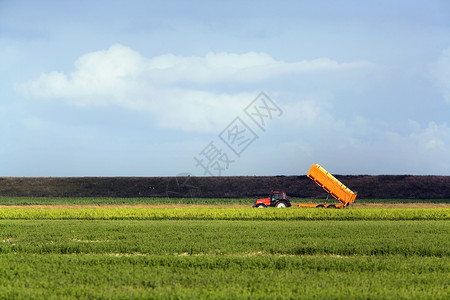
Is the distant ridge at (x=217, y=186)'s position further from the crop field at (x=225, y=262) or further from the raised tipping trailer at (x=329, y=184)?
the crop field at (x=225, y=262)

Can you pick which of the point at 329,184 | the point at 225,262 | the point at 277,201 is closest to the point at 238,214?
the point at 277,201

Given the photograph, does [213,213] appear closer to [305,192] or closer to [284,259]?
[284,259]

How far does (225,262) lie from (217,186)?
5511 cm

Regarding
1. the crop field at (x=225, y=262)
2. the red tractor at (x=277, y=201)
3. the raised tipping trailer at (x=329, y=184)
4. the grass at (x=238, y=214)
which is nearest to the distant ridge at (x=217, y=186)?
the raised tipping trailer at (x=329, y=184)

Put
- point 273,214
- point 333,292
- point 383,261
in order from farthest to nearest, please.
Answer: point 273,214 < point 383,261 < point 333,292

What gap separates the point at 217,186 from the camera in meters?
69.8

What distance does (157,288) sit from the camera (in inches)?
457

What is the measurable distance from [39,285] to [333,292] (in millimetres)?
7435

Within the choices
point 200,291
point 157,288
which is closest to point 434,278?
point 200,291

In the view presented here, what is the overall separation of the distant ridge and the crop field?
40442 mm

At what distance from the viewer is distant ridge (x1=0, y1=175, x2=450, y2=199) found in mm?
64188

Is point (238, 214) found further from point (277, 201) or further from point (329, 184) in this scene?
point (329, 184)

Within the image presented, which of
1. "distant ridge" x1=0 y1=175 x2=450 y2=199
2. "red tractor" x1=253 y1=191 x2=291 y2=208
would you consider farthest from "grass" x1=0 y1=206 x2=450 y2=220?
"distant ridge" x1=0 y1=175 x2=450 y2=199

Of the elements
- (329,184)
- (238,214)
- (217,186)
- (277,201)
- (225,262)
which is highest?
(329,184)
